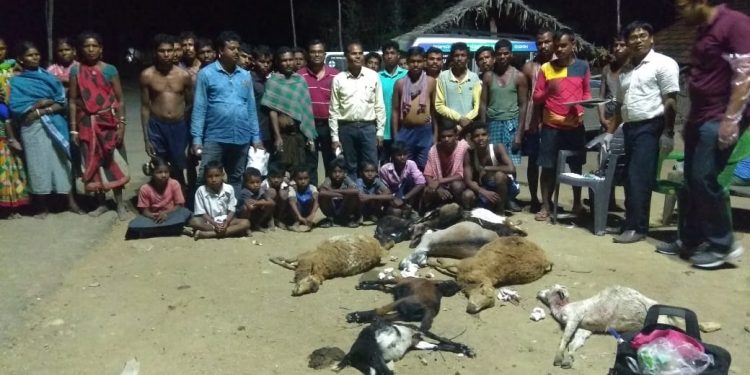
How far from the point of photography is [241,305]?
180 inches

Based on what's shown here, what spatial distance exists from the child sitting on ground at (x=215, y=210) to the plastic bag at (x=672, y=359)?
3.99m

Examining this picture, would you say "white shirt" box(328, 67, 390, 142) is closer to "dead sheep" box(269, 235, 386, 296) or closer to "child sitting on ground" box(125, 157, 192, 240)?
"child sitting on ground" box(125, 157, 192, 240)

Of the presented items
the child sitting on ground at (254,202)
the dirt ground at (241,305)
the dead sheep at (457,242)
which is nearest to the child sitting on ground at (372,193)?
the dirt ground at (241,305)

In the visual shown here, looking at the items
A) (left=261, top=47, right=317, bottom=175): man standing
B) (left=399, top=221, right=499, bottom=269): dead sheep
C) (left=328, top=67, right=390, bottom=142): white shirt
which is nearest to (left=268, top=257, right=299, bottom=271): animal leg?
(left=399, top=221, right=499, bottom=269): dead sheep

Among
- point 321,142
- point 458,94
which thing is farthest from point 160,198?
point 458,94

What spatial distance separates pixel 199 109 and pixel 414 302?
10.1 ft

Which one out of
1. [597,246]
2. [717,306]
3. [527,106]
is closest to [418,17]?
[527,106]

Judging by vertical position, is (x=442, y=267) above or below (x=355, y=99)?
below

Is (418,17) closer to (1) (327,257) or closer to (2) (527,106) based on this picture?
(2) (527,106)

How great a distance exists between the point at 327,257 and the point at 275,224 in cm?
160

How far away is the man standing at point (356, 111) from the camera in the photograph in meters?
6.72

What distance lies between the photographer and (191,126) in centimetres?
634

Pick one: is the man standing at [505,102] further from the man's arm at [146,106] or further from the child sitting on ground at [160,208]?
the man's arm at [146,106]

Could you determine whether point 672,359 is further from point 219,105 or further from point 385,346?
point 219,105
